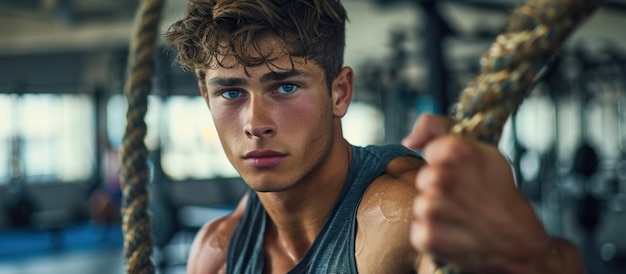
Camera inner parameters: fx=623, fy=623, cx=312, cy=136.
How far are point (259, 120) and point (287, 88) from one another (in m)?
0.07

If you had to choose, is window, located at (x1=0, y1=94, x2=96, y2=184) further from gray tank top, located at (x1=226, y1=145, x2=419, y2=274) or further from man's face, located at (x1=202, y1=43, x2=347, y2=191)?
man's face, located at (x1=202, y1=43, x2=347, y2=191)

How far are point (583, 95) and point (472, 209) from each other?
5270 mm

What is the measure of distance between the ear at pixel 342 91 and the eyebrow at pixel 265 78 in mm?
99

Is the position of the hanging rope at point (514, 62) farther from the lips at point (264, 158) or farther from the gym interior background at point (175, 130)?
the gym interior background at point (175, 130)

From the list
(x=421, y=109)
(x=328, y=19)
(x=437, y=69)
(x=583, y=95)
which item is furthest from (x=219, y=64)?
(x=421, y=109)

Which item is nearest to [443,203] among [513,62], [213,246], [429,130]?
[513,62]

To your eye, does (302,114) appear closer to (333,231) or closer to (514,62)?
(333,231)

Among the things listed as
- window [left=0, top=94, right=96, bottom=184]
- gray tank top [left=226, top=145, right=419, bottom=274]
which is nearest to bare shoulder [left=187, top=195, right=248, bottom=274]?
gray tank top [left=226, top=145, right=419, bottom=274]

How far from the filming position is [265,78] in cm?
86

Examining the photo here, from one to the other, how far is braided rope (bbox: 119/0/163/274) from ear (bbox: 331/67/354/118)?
1.00 ft

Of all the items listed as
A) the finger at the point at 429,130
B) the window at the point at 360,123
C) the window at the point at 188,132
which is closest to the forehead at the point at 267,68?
the finger at the point at 429,130

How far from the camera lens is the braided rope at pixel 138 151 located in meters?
0.80

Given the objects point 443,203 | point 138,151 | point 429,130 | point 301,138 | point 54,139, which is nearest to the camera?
point 443,203

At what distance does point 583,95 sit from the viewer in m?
5.17
